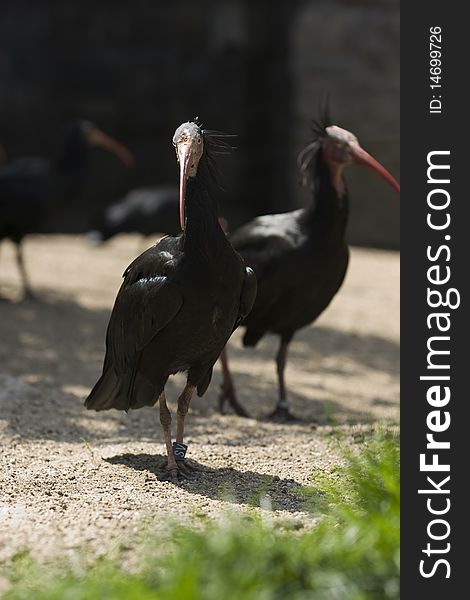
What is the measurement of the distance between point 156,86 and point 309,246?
337 inches

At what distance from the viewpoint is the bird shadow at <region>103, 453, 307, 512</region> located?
14.9 ft

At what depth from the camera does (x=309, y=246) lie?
21.6 feet

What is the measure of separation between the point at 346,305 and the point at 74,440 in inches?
205

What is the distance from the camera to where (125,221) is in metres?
Answer: 11.5

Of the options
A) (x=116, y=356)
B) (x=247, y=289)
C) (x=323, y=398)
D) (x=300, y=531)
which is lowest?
(x=323, y=398)

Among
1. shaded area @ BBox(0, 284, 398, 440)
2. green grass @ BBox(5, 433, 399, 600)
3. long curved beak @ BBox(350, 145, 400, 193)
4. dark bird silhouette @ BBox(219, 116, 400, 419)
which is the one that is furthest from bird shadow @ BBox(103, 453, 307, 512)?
long curved beak @ BBox(350, 145, 400, 193)

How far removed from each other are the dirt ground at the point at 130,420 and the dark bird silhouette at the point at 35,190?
0.62 meters

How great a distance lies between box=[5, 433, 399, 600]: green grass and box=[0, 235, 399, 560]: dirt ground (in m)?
0.25

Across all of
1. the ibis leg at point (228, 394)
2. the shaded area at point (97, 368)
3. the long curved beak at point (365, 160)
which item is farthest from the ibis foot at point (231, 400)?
the long curved beak at point (365, 160)

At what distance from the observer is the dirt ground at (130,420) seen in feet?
14.2

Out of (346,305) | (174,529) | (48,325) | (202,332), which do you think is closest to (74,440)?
(202,332)

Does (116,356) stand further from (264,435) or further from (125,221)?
(125,221)

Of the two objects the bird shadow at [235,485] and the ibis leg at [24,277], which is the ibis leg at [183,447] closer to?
the bird shadow at [235,485]

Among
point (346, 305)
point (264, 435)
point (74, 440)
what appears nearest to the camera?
point (74, 440)
